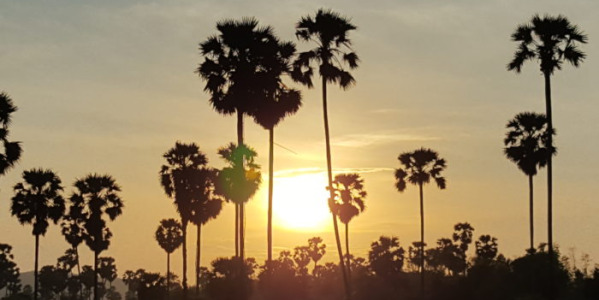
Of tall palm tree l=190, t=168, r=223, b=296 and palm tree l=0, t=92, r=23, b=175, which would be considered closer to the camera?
palm tree l=0, t=92, r=23, b=175

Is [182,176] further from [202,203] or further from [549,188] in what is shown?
[549,188]

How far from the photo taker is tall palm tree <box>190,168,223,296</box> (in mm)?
81875

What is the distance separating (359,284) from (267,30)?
70.3m

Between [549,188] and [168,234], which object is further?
[168,234]

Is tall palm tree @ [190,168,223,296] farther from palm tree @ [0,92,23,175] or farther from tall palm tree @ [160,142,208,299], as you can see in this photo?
palm tree @ [0,92,23,175]

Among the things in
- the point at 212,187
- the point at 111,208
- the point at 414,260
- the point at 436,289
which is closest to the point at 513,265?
the point at 436,289

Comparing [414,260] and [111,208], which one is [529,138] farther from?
[414,260]

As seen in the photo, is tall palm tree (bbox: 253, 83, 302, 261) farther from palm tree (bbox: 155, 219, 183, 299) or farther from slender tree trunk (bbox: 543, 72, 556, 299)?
palm tree (bbox: 155, 219, 183, 299)

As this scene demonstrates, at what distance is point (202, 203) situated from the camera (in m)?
82.1

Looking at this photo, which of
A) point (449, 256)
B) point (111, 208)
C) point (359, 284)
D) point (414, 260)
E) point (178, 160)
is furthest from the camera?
point (414, 260)

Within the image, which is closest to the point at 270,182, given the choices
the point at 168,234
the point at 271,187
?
the point at 271,187

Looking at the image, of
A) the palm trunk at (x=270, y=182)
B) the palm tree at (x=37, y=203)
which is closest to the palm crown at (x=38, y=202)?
the palm tree at (x=37, y=203)

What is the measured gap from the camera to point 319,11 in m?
60.7

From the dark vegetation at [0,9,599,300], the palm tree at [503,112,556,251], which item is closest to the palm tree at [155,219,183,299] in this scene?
the dark vegetation at [0,9,599,300]
